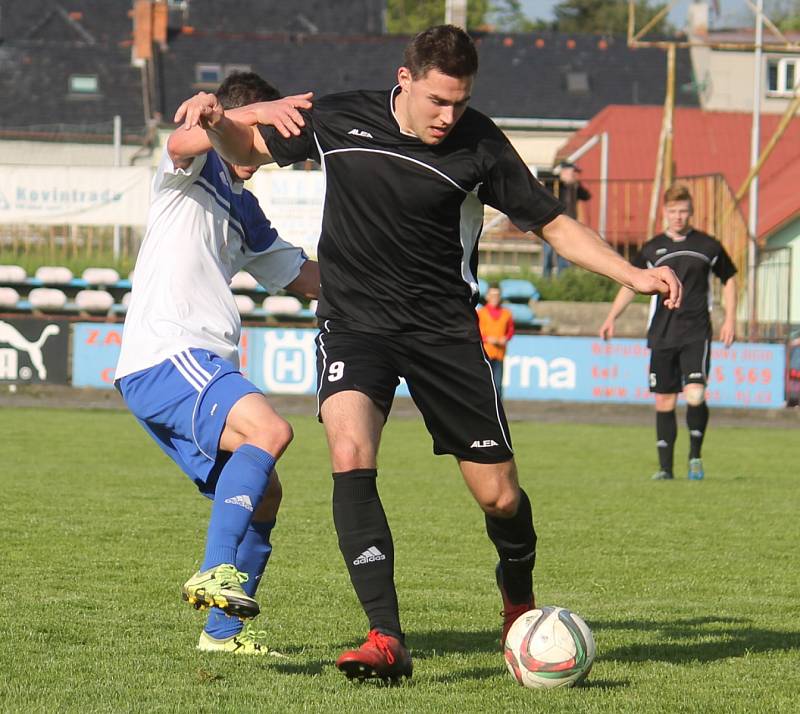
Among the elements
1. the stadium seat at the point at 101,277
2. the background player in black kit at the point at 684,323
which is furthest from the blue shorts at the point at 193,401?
the stadium seat at the point at 101,277

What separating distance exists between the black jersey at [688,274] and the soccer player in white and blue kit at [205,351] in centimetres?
769

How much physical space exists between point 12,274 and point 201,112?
77.4 feet

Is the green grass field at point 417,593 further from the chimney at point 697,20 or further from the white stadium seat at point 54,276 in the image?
the chimney at point 697,20

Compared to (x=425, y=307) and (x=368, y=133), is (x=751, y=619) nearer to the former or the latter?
(x=425, y=307)

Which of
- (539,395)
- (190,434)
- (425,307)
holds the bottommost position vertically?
(539,395)

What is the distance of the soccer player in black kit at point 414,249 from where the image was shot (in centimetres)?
497

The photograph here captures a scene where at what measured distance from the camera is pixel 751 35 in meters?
47.2

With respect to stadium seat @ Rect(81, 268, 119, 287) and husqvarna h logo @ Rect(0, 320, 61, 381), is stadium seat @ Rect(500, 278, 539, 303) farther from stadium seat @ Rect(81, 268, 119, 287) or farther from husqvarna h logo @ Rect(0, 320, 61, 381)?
husqvarna h logo @ Rect(0, 320, 61, 381)

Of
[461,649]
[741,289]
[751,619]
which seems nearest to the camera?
[461,649]

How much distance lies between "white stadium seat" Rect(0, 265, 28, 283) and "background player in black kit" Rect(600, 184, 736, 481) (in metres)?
17.2

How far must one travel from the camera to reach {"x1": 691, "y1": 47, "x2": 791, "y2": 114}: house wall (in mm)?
50250

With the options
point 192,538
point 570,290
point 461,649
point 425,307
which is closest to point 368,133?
point 425,307

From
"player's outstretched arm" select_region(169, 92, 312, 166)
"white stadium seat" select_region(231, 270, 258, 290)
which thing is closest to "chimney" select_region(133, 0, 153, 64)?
"white stadium seat" select_region(231, 270, 258, 290)

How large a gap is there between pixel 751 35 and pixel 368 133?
44701 millimetres
